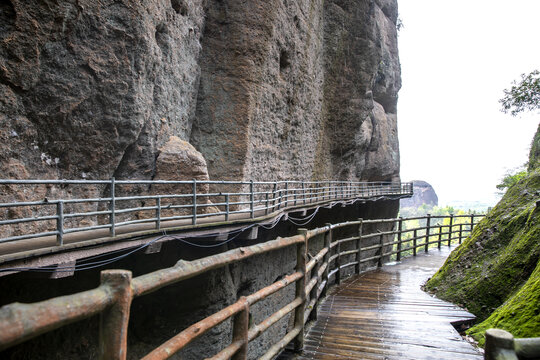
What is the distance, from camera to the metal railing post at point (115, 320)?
2.02m

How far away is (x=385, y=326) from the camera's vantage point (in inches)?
239

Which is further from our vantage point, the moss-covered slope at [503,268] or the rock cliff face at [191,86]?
the rock cliff face at [191,86]

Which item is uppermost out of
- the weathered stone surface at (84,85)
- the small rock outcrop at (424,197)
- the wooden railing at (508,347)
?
the weathered stone surface at (84,85)

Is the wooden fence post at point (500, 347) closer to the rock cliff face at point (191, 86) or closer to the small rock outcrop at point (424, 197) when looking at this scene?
the rock cliff face at point (191, 86)

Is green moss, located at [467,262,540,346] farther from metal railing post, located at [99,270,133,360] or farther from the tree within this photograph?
the tree

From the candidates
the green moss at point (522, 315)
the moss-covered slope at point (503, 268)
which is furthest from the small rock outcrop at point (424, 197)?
A: the green moss at point (522, 315)

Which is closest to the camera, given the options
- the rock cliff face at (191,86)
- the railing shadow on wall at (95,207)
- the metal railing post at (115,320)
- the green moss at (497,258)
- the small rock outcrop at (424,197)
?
the metal railing post at (115,320)

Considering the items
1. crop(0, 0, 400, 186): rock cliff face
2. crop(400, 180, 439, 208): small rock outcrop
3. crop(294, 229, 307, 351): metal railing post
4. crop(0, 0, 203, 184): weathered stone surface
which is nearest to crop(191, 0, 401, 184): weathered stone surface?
crop(0, 0, 400, 186): rock cliff face

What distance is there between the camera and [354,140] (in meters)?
25.1

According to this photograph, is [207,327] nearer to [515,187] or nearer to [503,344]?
[503,344]

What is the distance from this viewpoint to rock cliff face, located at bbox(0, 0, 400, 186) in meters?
8.37

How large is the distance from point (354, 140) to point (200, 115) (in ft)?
41.4

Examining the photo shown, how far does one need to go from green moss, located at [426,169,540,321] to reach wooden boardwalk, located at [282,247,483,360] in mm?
411

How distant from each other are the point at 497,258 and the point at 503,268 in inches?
25.0
